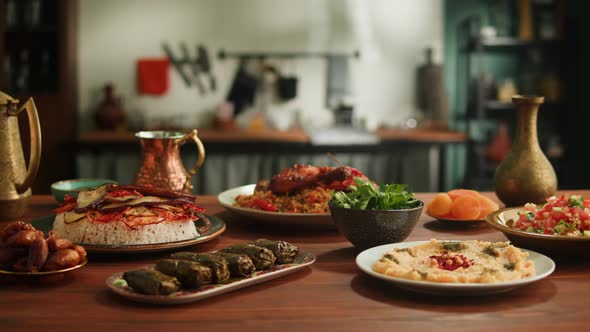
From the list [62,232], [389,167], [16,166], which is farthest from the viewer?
[389,167]

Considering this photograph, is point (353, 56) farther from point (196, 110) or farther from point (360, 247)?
point (360, 247)

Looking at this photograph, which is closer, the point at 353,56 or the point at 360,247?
the point at 360,247

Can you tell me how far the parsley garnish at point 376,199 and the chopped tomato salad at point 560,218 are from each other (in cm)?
25

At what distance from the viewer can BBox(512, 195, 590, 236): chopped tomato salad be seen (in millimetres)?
1626

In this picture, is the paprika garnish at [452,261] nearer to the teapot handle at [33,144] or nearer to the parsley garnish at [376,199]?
the parsley garnish at [376,199]

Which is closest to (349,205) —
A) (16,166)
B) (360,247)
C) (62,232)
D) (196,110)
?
(360,247)

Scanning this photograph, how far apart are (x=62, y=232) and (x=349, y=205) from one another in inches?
24.2

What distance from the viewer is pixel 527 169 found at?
6.84 feet

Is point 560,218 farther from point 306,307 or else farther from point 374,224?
point 306,307

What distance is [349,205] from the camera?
168 centimetres

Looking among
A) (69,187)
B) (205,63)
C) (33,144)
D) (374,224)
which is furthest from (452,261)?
(205,63)

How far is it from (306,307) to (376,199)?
422 millimetres

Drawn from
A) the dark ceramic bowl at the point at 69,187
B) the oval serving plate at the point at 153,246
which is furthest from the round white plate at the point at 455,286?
the dark ceramic bowl at the point at 69,187

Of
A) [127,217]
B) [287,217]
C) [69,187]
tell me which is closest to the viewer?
[127,217]
